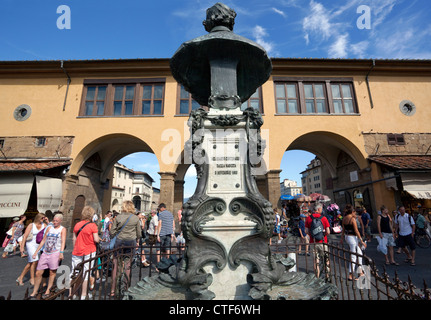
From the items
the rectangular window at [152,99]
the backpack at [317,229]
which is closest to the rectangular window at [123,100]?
the rectangular window at [152,99]

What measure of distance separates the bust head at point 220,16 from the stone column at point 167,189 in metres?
9.07

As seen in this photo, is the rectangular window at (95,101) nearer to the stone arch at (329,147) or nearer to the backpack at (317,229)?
the stone arch at (329,147)

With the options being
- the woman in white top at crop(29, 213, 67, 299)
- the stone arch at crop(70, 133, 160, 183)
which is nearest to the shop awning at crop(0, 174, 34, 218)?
the stone arch at crop(70, 133, 160, 183)

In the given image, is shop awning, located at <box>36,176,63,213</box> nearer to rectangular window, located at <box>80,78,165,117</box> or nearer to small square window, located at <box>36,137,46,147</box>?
small square window, located at <box>36,137,46,147</box>

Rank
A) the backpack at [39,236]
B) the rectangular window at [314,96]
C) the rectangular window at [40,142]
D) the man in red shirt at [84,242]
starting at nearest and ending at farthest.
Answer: the man in red shirt at [84,242], the backpack at [39,236], the rectangular window at [40,142], the rectangular window at [314,96]

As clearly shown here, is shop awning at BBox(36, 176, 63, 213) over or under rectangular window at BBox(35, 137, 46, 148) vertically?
under

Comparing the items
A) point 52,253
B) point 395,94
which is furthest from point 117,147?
point 395,94

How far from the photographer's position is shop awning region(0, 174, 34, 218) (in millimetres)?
10500

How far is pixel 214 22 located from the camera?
3.78 meters

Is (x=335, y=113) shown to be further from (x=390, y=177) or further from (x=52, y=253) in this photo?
(x=52, y=253)

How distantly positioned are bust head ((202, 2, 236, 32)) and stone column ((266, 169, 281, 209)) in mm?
8877

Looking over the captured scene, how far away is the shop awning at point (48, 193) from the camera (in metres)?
10.8

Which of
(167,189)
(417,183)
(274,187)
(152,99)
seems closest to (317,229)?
(274,187)

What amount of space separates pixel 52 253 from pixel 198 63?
4614 mm
